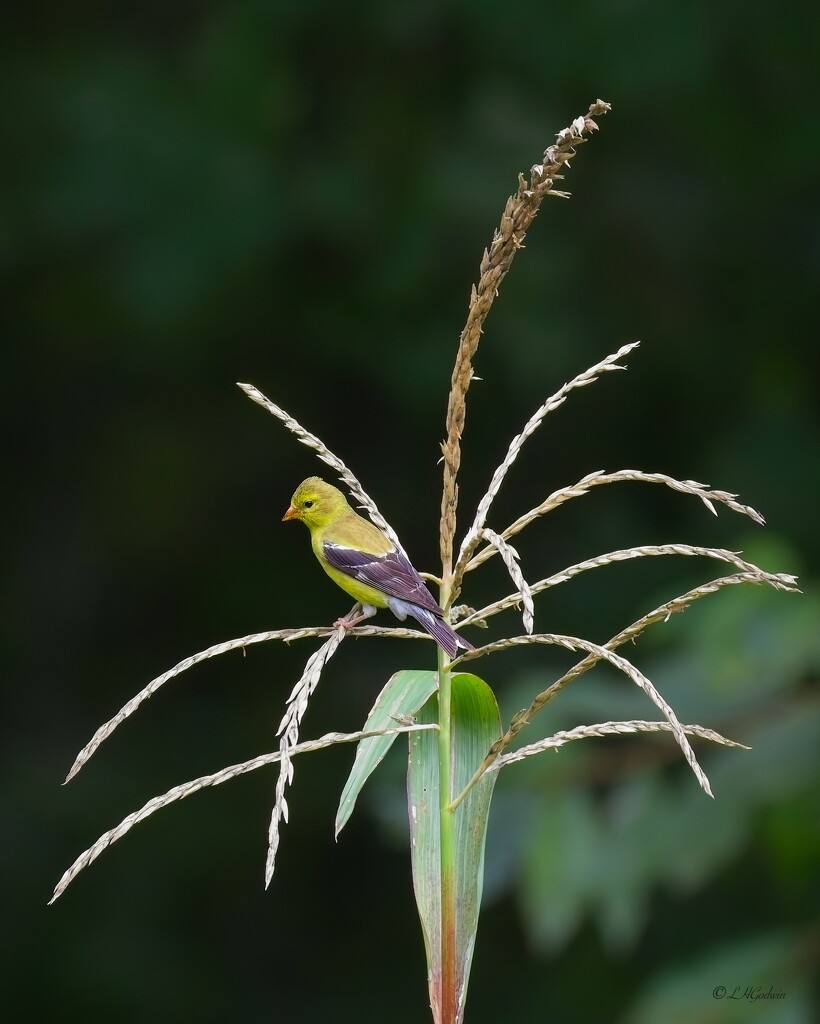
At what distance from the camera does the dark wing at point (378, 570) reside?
233 cm

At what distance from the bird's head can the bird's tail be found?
14.7 inches

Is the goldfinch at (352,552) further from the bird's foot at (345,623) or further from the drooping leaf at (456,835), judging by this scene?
the drooping leaf at (456,835)

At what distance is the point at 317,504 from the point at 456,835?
5.37 feet

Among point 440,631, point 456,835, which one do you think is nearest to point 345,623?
point 440,631

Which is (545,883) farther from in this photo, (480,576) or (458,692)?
Result: (480,576)

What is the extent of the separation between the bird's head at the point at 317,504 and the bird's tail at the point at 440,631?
374 millimetres

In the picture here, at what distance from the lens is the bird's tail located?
1293 millimetres

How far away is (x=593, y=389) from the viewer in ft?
17.4

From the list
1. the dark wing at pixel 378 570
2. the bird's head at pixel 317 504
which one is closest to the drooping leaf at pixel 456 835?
the dark wing at pixel 378 570

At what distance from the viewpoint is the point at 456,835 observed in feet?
4.07

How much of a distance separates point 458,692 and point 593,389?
13.3 ft

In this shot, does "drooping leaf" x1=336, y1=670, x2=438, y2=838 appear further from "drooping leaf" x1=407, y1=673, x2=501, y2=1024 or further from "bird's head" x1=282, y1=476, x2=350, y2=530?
"bird's head" x1=282, y1=476, x2=350, y2=530

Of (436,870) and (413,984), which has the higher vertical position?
(436,870)

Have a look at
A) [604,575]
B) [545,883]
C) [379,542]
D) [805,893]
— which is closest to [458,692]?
[379,542]
